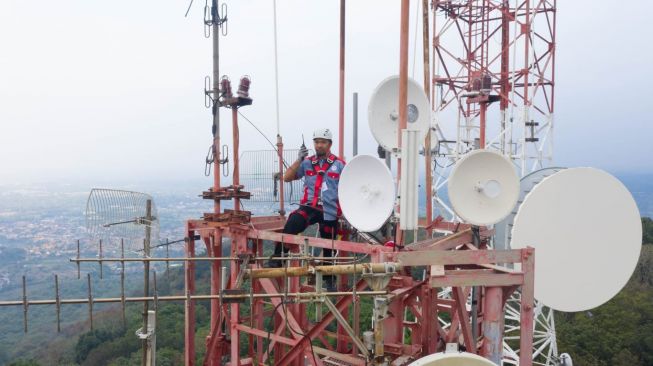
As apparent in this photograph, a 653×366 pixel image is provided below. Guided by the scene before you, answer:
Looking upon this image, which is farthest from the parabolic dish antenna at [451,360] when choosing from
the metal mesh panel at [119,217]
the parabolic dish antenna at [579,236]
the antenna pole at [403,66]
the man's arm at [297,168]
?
the metal mesh panel at [119,217]

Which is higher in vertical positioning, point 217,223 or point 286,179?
point 286,179

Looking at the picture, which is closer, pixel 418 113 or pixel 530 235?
pixel 530 235

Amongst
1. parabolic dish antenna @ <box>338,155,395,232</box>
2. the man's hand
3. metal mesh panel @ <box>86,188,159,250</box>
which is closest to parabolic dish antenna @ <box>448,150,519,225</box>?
parabolic dish antenna @ <box>338,155,395,232</box>

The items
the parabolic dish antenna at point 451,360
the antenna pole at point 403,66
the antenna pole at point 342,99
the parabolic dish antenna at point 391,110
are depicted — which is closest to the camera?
the parabolic dish antenna at point 451,360

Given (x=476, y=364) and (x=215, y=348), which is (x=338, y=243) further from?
(x=215, y=348)

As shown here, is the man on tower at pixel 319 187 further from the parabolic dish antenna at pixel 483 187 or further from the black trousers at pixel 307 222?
the parabolic dish antenna at pixel 483 187

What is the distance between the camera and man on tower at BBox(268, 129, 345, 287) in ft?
26.0

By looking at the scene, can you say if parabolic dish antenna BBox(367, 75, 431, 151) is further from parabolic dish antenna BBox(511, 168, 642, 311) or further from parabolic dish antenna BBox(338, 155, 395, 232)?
parabolic dish antenna BBox(511, 168, 642, 311)

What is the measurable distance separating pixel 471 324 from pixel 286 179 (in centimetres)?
382

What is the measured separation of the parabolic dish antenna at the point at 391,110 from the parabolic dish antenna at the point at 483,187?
1.06 meters

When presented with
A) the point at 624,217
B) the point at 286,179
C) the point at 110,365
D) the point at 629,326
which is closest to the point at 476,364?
the point at 624,217

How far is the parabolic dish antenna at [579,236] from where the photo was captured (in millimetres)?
6277

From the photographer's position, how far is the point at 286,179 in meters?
8.40

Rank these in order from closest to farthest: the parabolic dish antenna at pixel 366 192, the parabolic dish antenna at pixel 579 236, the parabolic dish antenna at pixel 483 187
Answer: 1. the parabolic dish antenna at pixel 579 236
2. the parabolic dish antenna at pixel 483 187
3. the parabolic dish antenna at pixel 366 192
